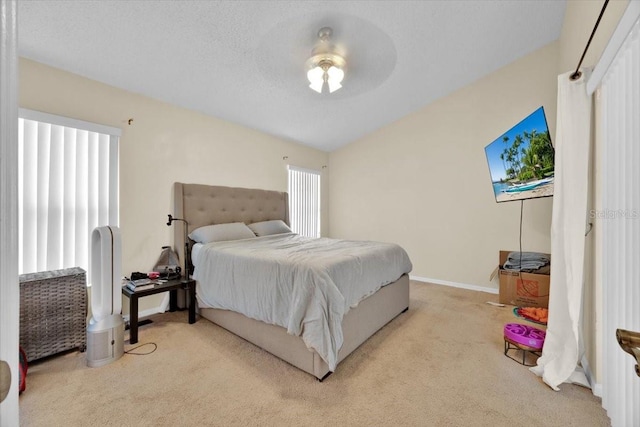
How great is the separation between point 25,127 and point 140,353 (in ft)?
6.83

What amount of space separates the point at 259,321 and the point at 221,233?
4.44 feet

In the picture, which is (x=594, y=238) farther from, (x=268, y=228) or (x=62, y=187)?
(x=62, y=187)

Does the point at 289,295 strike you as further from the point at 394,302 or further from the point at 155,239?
the point at 155,239

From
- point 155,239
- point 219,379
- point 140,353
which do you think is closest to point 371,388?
point 219,379

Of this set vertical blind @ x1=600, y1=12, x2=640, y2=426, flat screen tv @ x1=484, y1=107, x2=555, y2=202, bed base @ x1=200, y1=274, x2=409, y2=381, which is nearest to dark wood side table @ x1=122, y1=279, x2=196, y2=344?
bed base @ x1=200, y1=274, x2=409, y2=381

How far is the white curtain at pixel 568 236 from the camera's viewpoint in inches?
67.0

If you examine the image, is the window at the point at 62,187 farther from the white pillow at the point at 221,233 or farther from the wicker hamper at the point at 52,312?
the white pillow at the point at 221,233

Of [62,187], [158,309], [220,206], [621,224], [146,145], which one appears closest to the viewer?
[621,224]

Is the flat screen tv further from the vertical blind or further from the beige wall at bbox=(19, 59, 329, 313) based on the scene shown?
the beige wall at bbox=(19, 59, 329, 313)

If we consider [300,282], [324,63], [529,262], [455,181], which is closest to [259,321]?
[300,282]

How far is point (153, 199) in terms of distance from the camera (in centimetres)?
290

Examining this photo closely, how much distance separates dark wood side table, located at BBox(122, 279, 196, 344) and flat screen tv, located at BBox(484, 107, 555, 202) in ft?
11.7

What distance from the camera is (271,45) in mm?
2422

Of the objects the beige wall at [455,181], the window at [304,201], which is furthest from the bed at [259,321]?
the beige wall at [455,181]
